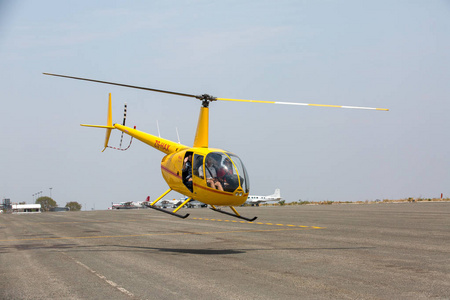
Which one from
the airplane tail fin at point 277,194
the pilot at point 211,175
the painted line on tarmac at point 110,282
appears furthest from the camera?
the airplane tail fin at point 277,194

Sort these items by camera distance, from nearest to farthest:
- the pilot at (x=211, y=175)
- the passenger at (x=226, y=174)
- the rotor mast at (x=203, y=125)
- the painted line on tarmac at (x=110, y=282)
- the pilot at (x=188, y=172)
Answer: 1. the painted line on tarmac at (x=110, y=282)
2. the passenger at (x=226, y=174)
3. the pilot at (x=211, y=175)
4. the pilot at (x=188, y=172)
5. the rotor mast at (x=203, y=125)

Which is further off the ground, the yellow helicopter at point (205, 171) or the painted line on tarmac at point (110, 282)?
the yellow helicopter at point (205, 171)

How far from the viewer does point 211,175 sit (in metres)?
15.6

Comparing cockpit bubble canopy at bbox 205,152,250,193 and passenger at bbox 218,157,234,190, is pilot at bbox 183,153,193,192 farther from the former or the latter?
passenger at bbox 218,157,234,190

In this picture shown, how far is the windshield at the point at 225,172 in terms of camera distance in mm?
15322

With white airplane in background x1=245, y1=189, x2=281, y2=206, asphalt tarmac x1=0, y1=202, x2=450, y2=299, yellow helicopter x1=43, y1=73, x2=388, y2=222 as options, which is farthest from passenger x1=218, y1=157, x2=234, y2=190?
white airplane in background x1=245, y1=189, x2=281, y2=206

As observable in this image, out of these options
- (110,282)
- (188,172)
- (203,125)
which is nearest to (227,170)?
(188,172)

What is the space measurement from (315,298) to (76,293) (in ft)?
14.9

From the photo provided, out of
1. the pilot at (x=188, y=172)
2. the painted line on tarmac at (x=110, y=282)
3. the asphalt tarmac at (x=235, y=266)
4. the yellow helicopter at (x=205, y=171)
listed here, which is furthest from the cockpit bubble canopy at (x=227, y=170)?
the painted line on tarmac at (x=110, y=282)

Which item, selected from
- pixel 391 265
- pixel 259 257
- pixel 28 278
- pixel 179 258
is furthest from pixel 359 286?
pixel 28 278

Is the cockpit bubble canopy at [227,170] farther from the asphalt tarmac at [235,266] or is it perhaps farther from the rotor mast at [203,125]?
the asphalt tarmac at [235,266]

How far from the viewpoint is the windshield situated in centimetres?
1532

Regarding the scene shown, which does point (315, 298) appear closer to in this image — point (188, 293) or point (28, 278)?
point (188, 293)

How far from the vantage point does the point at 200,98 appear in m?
17.0
